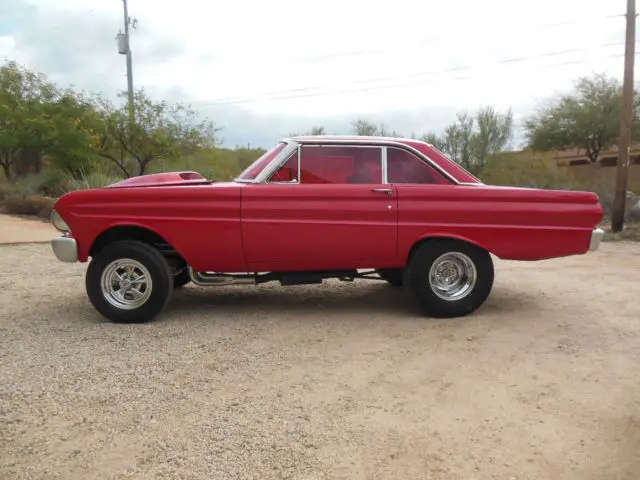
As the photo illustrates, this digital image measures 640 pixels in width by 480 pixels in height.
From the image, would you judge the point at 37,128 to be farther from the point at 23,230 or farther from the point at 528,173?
the point at 528,173

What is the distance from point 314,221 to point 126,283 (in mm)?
1848

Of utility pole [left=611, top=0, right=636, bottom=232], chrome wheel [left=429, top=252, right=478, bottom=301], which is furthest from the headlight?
utility pole [left=611, top=0, right=636, bottom=232]

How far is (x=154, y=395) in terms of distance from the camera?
12.0 ft

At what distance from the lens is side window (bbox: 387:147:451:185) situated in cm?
552

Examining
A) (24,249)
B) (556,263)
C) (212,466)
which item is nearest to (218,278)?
(212,466)

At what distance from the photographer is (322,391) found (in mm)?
3723

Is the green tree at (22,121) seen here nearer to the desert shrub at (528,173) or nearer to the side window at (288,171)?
the side window at (288,171)

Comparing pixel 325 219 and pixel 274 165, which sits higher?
pixel 274 165

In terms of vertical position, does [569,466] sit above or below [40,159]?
below

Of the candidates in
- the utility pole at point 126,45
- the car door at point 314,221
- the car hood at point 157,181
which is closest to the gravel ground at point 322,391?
the car door at point 314,221

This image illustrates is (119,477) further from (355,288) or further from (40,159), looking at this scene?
(40,159)

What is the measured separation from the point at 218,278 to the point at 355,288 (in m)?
1.98

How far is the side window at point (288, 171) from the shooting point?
5.47m

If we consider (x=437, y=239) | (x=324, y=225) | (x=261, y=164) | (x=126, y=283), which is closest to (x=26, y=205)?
(x=126, y=283)
